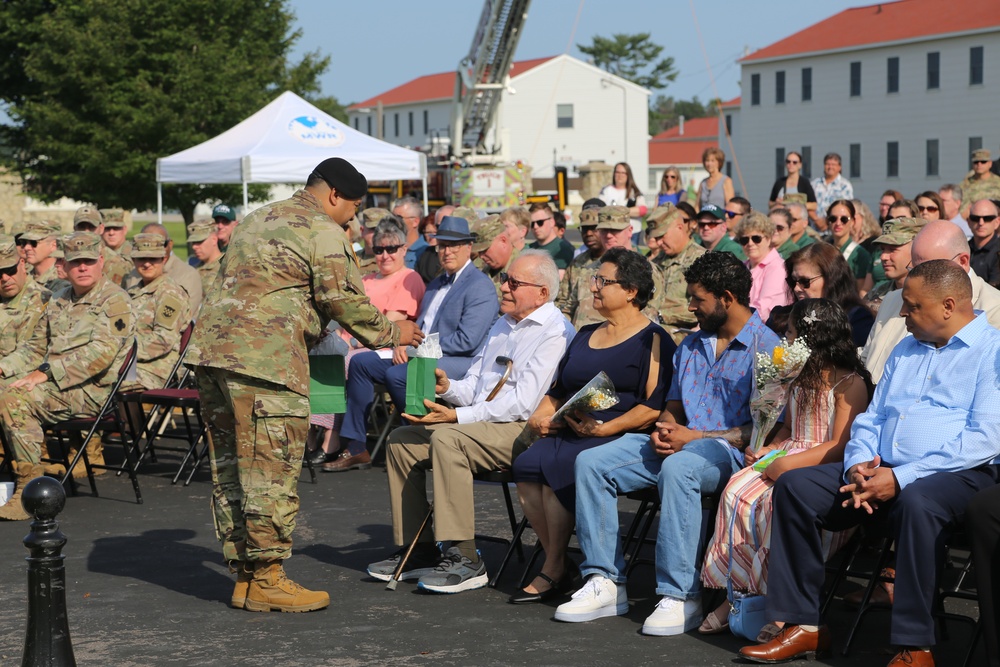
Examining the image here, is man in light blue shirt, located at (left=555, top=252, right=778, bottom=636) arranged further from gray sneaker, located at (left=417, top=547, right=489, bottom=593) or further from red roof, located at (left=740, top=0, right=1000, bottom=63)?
red roof, located at (left=740, top=0, right=1000, bottom=63)

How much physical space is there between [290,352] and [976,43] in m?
51.1

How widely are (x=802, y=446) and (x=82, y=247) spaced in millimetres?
5363

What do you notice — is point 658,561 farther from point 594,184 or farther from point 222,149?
point 594,184

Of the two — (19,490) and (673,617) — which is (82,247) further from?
(673,617)

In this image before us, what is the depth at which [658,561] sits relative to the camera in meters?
5.63

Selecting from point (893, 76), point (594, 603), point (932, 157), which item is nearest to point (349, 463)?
point (594, 603)

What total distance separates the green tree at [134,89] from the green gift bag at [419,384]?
23.9 meters

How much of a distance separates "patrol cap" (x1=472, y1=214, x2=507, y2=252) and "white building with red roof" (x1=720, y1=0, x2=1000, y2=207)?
3932cm

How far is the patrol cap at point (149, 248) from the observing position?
992cm

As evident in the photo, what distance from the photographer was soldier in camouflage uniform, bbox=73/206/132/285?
12016 millimetres

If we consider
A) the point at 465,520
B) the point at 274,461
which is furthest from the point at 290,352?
the point at 465,520

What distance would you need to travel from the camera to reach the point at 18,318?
9148mm

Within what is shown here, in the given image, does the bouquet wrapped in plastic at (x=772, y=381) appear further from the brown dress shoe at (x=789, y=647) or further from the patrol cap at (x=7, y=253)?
the patrol cap at (x=7, y=253)

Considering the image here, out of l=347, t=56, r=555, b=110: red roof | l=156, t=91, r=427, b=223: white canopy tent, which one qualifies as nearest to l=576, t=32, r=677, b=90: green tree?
l=347, t=56, r=555, b=110: red roof
